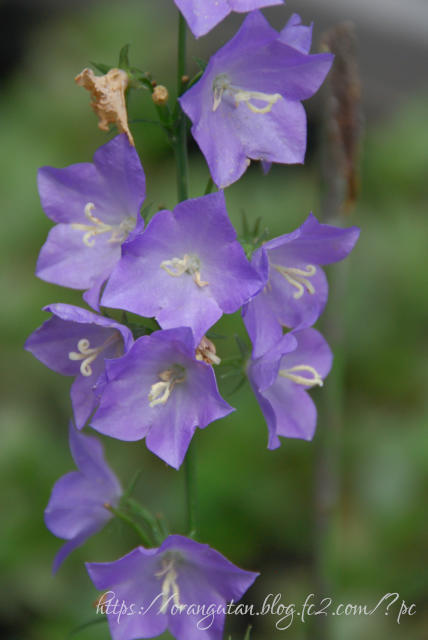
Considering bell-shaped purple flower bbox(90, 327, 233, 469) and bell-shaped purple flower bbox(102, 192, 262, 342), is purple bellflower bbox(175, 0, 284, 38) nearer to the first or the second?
bell-shaped purple flower bbox(102, 192, 262, 342)

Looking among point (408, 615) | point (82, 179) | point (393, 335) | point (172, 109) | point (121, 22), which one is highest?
point (172, 109)

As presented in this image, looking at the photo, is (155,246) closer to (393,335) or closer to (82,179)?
(82,179)

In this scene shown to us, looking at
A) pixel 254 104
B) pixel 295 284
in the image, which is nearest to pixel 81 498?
pixel 295 284

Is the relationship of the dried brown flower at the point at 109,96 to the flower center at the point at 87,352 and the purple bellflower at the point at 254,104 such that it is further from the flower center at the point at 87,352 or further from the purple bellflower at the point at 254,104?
the flower center at the point at 87,352

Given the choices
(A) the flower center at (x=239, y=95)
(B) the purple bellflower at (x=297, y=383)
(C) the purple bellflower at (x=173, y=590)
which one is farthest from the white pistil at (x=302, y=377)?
(A) the flower center at (x=239, y=95)

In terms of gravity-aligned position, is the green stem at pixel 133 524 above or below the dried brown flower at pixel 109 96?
below

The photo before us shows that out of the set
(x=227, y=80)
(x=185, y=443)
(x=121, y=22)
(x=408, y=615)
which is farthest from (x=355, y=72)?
(x=121, y=22)

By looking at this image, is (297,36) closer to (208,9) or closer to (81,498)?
(208,9)
